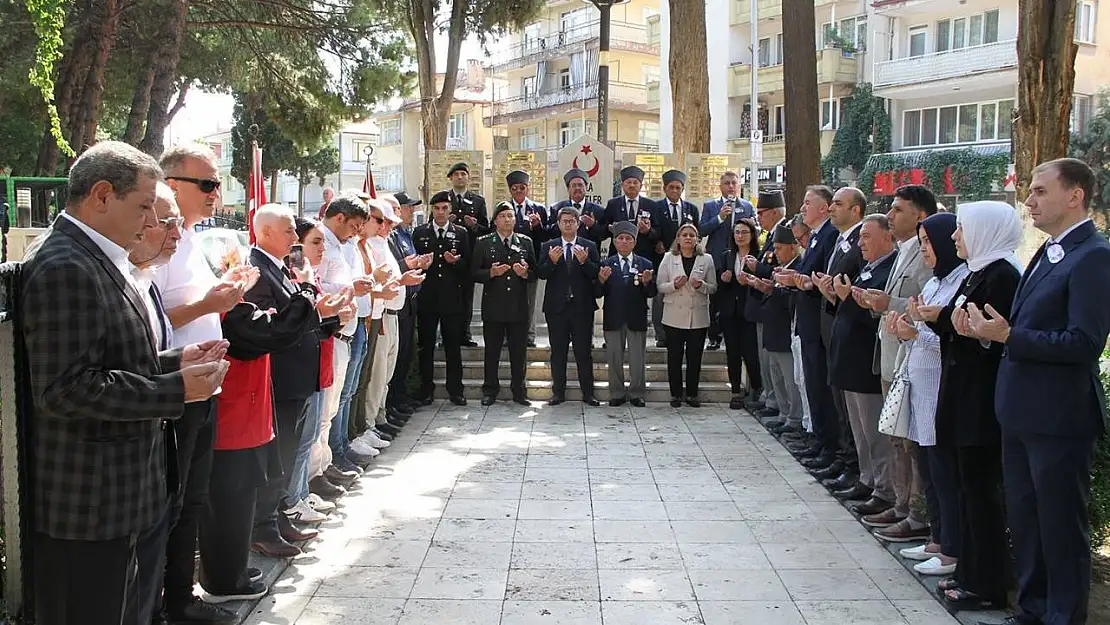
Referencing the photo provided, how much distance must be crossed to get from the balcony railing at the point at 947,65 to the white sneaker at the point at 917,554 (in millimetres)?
22110

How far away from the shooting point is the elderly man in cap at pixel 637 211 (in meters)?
10.9

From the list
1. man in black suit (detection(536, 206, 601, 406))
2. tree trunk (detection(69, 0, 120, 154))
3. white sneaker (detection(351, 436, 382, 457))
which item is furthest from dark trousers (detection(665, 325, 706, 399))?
tree trunk (detection(69, 0, 120, 154))

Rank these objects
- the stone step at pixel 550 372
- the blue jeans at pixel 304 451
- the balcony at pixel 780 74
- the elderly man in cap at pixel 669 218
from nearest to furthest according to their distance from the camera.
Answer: the blue jeans at pixel 304 451, the stone step at pixel 550 372, the elderly man in cap at pixel 669 218, the balcony at pixel 780 74

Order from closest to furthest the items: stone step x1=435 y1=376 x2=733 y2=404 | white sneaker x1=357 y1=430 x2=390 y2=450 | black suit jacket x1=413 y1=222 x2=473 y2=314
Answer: white sneaker x1=357 y1=430 x2=390 y2=450 → black suit jacket x1=413 y1=222 x2=473 y2=314 → stone step x1=435 y1=376 x2=733 y2=404

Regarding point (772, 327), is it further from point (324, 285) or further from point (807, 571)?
point (324, 285)

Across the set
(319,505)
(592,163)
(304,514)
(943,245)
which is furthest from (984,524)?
(592,163)

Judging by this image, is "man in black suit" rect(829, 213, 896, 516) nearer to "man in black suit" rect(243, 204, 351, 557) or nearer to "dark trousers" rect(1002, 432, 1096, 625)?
"dark trousers" rect(1002, 432, 1096, 625)

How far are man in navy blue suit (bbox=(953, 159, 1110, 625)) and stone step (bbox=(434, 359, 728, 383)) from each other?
21.9 ft

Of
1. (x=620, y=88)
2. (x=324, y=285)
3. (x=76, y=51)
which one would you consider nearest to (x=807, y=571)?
(x=324, y=285)

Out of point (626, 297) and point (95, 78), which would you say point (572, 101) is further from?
point (626, 297)

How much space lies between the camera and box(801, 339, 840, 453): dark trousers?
23.3 ft

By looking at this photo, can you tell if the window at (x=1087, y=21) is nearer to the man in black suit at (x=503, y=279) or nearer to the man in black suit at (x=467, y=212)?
the man in black suit at (x=467, y=212)

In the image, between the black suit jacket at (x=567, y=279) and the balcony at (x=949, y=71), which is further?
the balcony at (x=949, y=71)

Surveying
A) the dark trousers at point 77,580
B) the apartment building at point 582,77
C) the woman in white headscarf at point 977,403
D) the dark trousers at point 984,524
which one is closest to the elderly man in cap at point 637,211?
the woman in white headscarf at point 977,403
